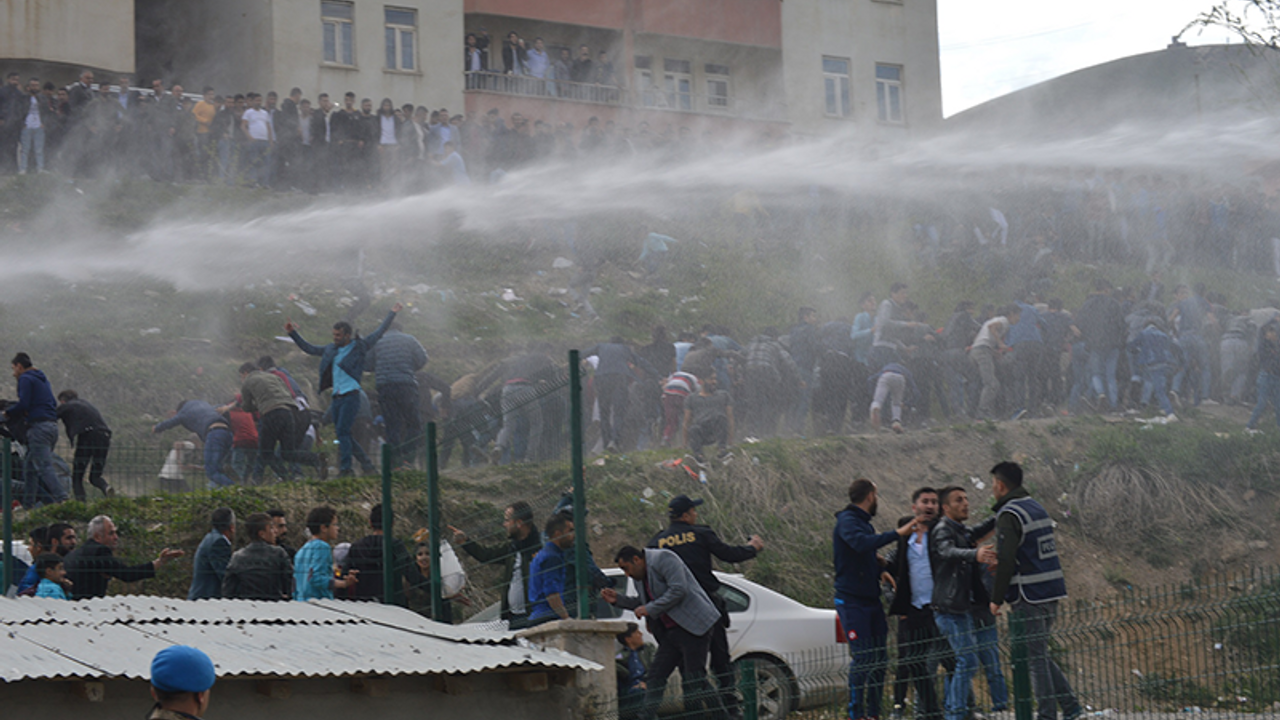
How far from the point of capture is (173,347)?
806 inches

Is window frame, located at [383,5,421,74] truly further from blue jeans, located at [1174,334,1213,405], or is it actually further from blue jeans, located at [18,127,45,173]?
blue jeans, located at [1174,334,1213,405]

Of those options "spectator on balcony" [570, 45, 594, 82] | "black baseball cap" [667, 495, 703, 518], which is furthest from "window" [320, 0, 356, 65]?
"black baseball cap" [667, 495, 703, 518]

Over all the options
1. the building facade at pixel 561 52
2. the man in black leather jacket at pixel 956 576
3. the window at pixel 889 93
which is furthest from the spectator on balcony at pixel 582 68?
the man in black leather jacket at pixel 956 576

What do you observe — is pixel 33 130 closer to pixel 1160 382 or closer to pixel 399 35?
pixel 399 35

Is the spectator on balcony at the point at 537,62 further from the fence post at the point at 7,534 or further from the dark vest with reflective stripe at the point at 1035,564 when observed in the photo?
the dark vest with reflective stripe at the point at 1035,564

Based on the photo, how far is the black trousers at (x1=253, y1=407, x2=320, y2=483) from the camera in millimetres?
14609

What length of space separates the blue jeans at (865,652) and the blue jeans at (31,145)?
60.7ft

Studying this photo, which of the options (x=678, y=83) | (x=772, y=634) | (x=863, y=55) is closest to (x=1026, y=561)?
(x=772, y=634)

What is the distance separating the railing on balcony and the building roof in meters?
24.2

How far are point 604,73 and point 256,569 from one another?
25.5 meters

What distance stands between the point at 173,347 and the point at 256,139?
5281 millimetres

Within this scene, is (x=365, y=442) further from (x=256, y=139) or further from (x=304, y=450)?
(x=256, y=139)

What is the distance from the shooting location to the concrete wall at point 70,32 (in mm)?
28844

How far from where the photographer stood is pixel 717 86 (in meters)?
38.3
